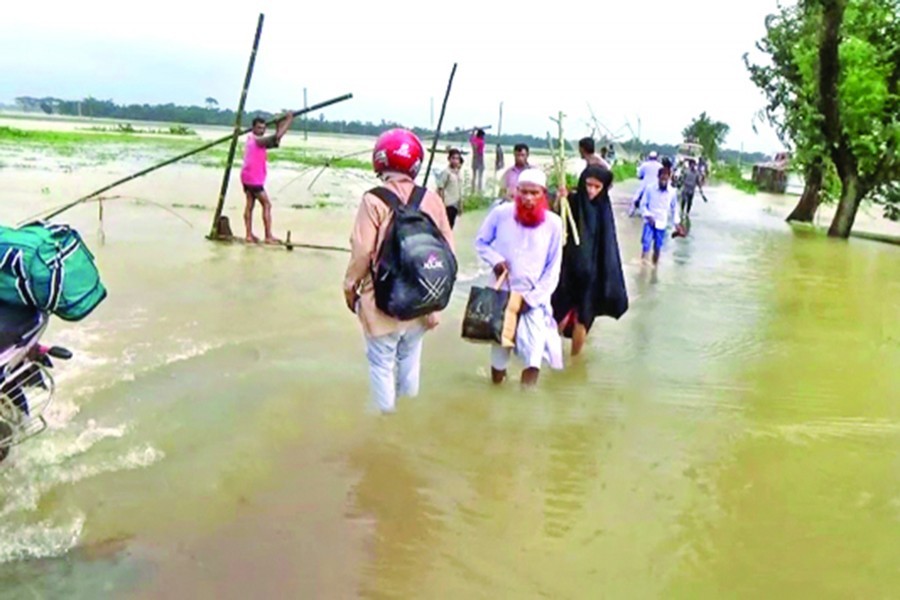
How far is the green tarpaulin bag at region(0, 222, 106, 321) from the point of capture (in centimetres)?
343

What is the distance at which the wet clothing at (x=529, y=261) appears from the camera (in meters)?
5.54

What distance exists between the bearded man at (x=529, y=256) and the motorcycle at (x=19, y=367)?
A: 2.63 m

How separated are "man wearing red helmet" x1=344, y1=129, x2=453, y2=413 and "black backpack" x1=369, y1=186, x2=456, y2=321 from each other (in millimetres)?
37

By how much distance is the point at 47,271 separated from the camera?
347 centimetres

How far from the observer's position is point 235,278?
9344 mm

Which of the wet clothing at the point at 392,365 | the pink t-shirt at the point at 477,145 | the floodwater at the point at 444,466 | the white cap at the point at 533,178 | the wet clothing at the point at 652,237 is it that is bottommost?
the floodwater at the point at 444,466

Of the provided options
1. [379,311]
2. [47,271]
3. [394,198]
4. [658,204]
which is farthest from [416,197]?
[658,204]

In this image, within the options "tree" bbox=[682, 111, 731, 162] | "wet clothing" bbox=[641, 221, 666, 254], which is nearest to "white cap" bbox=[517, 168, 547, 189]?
"wet clothing" bbox=[641, 221, 666, 254]

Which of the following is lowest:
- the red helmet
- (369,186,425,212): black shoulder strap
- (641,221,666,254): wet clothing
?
(641,221,666,254): wet clothing

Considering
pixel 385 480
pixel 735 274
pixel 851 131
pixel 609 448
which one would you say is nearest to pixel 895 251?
pixel 851 131

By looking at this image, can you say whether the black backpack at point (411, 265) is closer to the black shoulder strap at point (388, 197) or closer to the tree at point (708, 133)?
the black shoulder strap at point (388, 197)

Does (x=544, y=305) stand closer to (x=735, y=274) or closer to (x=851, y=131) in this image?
(x=735, y=274)

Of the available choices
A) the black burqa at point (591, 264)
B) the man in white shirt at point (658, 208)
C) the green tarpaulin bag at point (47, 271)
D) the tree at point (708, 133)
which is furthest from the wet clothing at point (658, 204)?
the tree at point (708, 133)

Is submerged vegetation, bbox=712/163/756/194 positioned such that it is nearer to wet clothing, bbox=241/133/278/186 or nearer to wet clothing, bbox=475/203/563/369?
wet clothing, bbox=241/133/278/186
